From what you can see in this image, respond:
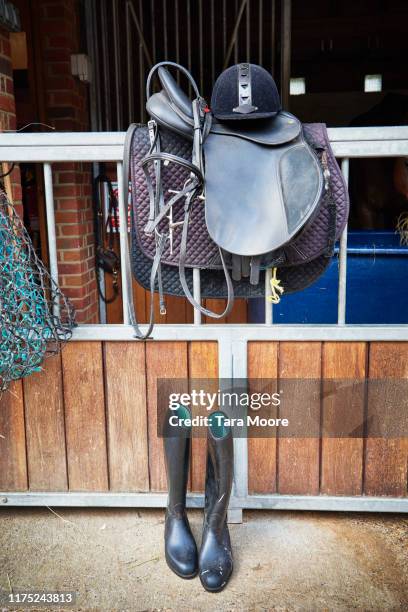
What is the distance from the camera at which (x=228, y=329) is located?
1.72 meters

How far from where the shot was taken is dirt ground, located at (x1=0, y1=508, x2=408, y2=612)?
1.48m

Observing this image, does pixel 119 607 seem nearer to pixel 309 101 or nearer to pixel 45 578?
pixel 45 578

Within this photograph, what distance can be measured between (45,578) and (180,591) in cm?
40

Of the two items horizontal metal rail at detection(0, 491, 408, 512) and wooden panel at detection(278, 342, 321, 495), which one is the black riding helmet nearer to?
wooden panel at detection(278, 342, 321, 495)

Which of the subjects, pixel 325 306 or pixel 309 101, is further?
pixel 309 101

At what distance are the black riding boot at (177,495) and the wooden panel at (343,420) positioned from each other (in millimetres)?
476

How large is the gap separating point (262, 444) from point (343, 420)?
282 mm

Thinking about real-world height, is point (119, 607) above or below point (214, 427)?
below

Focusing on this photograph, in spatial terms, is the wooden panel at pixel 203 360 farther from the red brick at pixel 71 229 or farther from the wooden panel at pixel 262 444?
the red brick at pixel 71 229

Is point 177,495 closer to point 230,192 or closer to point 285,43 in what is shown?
point 230,192

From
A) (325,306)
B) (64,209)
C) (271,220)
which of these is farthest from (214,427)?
(64,209)

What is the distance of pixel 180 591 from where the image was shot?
1525mm

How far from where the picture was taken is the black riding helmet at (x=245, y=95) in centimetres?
148

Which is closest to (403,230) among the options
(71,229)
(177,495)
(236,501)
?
(236,501)
